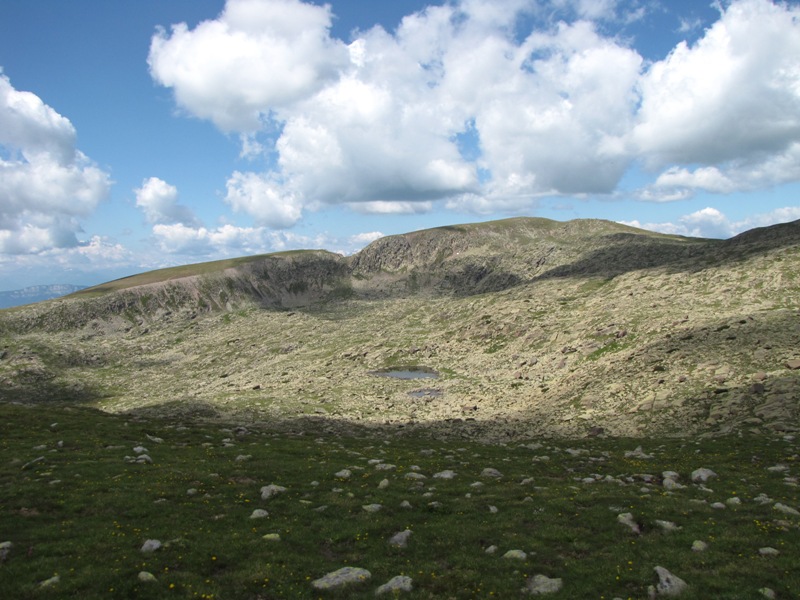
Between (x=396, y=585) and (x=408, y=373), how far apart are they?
86361 mm

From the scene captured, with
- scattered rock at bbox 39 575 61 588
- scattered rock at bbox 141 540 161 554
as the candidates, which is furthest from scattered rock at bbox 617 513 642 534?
scattered rock at bbox 39 575 61 588

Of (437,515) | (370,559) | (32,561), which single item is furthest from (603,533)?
(32,561)

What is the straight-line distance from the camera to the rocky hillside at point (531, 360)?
49312 mm

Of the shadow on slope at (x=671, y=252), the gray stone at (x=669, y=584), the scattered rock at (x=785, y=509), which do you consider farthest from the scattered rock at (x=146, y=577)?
the shadow on slope at (x=671, y=252)

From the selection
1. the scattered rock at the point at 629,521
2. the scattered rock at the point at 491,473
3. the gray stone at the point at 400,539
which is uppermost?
the gray stone at the point at 400,539

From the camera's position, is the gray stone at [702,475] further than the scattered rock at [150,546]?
Yes

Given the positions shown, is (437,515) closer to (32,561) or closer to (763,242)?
(32,561)

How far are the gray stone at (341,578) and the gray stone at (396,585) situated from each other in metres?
0.97

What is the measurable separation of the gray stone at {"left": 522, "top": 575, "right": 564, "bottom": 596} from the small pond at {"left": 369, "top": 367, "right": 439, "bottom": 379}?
7872cm

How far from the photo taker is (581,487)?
26078mm

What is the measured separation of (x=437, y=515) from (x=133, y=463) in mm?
21113

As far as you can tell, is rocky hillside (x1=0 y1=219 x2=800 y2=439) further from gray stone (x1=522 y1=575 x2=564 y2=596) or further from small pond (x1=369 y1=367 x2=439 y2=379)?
gray stone (x1=522 y1=575 x2=564 y2=596)

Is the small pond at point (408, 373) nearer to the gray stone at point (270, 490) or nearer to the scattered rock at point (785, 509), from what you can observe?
the gray stone at point (270, 490)

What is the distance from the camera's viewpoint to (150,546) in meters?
17.6
